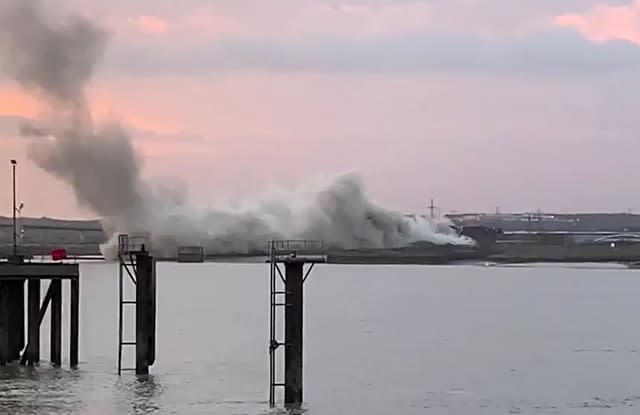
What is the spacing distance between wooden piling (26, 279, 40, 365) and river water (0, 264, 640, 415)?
Result: 0.59 metres

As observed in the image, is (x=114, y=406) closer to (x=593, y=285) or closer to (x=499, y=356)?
(x=499, y=356)

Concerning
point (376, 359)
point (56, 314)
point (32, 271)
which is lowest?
point (376, 359)

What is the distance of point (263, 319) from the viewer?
9206cm

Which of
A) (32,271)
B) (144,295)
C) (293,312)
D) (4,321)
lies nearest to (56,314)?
(4,321)

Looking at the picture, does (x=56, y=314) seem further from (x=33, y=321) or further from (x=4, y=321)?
(x=4, y=321)

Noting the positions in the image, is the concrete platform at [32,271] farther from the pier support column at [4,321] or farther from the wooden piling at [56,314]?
the wooden piling at [56,314]

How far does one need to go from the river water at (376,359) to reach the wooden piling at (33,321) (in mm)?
595

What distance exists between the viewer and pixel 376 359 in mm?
63312

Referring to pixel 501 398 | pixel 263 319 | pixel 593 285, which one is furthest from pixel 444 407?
pixel 593 285

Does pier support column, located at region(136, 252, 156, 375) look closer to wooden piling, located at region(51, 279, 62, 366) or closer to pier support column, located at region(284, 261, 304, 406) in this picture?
wooden piling, located at region(51, 279, 62, 366)

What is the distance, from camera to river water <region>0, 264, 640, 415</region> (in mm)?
46219

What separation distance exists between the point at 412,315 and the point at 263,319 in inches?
483

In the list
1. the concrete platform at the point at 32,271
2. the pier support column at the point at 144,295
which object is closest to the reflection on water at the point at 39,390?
the pier support column at the point at 144,295

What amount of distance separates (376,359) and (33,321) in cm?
1911
